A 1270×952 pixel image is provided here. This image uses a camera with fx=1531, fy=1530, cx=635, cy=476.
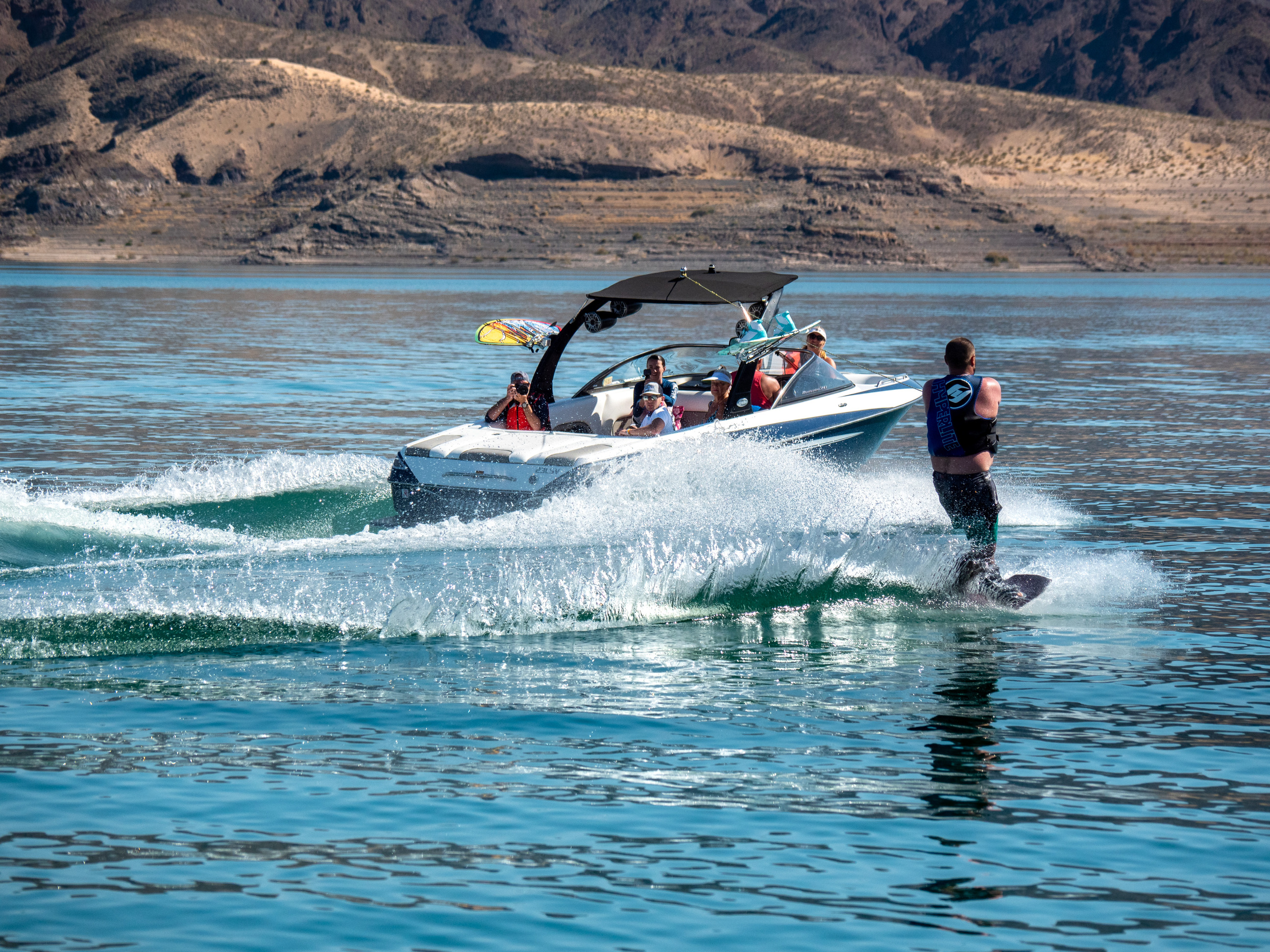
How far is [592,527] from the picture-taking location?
11320 millimetres

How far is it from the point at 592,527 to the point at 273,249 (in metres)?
109

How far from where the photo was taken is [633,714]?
7891mm

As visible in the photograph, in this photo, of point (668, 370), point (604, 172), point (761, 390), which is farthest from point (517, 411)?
point (604, 172)

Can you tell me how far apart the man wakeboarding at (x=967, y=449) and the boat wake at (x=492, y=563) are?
237mm

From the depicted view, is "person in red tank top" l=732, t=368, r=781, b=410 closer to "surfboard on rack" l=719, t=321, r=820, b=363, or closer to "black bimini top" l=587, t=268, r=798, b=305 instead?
"surfboard on rack" l=719, t=321, r=820, b=363

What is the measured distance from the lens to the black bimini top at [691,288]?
45.8ft

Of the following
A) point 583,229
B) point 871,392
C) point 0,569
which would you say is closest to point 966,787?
point 0,569

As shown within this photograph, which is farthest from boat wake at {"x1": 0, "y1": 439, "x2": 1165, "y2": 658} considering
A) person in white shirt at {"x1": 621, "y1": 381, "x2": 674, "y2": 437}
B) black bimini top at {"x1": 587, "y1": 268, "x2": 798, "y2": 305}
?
black bimini top at {"x1": 587, "y1": 268, "x2": 798, "y2": 305}

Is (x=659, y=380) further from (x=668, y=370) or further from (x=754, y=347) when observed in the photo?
(x=668, y=370)

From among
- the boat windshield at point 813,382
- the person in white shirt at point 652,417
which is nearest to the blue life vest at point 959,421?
the person in white shirt at point 652,417

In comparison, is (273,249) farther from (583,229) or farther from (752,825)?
(752,825)

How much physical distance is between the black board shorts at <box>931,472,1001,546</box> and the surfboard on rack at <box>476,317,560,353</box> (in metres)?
5.45

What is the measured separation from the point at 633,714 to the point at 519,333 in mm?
7542

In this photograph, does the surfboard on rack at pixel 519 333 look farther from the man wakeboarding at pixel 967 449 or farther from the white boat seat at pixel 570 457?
the man wakeboarding at pixel 967 449
